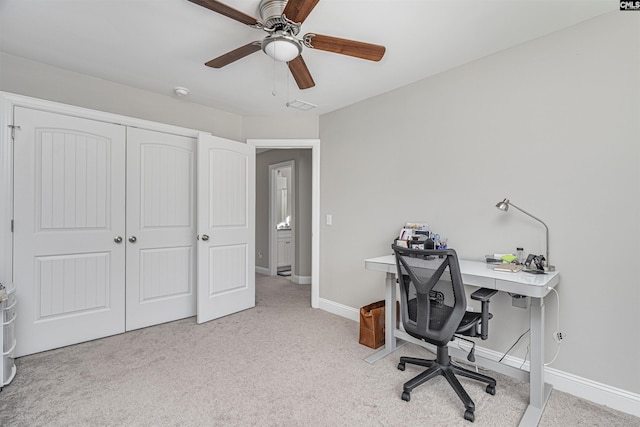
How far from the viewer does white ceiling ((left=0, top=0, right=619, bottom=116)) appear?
184 cm

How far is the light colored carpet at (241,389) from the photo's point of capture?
1728 millimetres

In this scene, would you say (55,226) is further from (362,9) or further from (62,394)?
(362,9)

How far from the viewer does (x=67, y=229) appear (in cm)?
264

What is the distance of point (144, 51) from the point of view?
236cm

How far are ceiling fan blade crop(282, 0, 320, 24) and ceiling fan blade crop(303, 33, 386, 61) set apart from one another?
139 mm

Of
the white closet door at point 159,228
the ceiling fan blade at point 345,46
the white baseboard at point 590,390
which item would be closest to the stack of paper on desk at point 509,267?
the white baseboard at point 590,390

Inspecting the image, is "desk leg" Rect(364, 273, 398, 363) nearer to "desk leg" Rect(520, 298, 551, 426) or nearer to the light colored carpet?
the light colored carpet

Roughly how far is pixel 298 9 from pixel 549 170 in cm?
193

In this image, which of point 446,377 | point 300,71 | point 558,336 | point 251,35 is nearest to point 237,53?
point 251,35

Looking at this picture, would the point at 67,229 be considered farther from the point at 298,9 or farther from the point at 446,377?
the point at 446,377

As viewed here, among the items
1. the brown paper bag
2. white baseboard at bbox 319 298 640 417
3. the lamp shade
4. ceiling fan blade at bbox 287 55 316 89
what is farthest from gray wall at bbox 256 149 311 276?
white baseboard at bbox 319 298 640 417

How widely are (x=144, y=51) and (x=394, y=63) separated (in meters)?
1.98

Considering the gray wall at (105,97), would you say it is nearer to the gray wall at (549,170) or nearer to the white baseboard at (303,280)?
the gray wall at (549,170)

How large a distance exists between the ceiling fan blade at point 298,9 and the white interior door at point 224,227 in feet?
6.55
